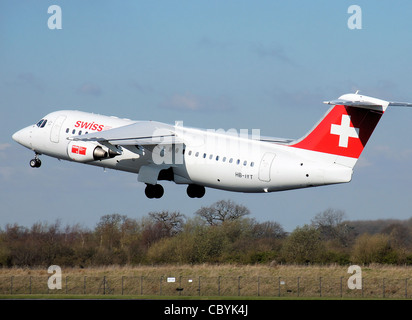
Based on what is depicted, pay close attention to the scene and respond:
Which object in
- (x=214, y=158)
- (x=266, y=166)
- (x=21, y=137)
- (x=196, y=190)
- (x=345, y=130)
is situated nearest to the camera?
(x=345, y=130)

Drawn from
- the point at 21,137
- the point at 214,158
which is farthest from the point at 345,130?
the point at 21,137

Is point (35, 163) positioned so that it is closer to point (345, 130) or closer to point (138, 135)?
point (138, 135)

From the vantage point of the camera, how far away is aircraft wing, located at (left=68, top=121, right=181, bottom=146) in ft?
136

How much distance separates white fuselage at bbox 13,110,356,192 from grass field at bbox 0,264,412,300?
18.8ft

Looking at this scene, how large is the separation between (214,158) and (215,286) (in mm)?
8448

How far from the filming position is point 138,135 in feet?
138

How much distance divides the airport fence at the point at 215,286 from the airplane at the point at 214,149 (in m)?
5.12

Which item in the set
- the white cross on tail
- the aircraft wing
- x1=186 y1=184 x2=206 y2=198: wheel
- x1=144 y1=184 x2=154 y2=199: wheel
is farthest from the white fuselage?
x1=186 y1=184 x2=206 y2=198: wheel

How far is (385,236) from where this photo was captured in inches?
2184
